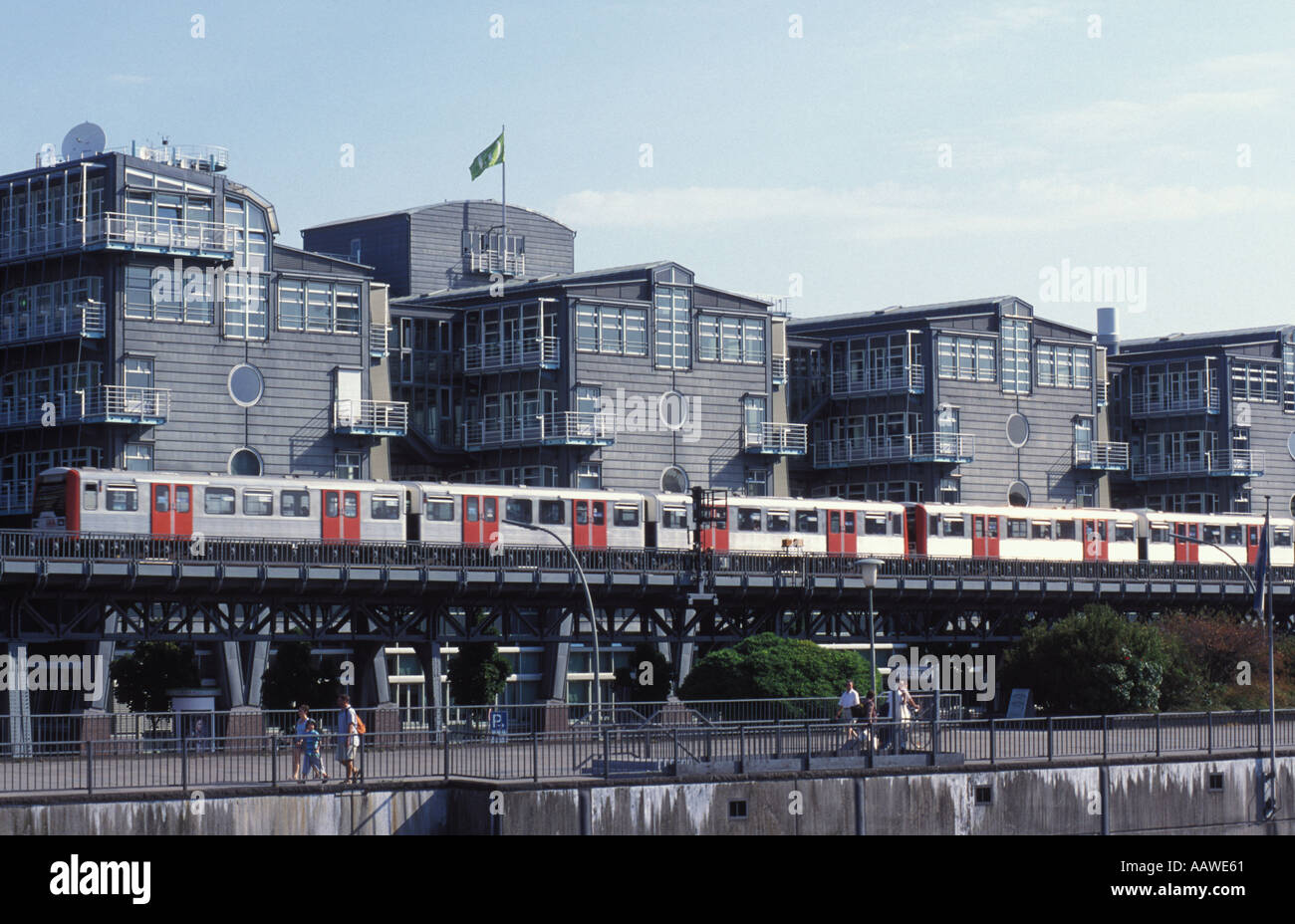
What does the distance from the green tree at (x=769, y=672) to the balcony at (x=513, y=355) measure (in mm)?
32898

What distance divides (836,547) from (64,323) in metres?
33.7

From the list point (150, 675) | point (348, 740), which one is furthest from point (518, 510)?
point (348, 740)

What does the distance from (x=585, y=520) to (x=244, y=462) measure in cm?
1728

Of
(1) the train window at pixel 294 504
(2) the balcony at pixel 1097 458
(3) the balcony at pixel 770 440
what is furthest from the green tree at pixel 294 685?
(2) the balcony at pixel 1097 458

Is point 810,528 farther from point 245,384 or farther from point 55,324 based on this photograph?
point 55,324

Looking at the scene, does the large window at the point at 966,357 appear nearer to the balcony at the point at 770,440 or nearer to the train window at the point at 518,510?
the balcony at the point at 770,440

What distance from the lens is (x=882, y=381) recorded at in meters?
111

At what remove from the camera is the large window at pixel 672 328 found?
328ft

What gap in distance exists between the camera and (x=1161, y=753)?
49.6m

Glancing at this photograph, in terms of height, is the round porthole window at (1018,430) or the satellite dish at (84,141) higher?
the satellite dish at (84,141)

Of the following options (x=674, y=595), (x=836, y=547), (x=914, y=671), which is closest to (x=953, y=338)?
(x=914, y=671)

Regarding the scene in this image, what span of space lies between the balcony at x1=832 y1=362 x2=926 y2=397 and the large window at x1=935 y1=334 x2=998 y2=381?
1.40m

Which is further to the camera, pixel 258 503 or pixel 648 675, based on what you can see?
pixel 648 675
